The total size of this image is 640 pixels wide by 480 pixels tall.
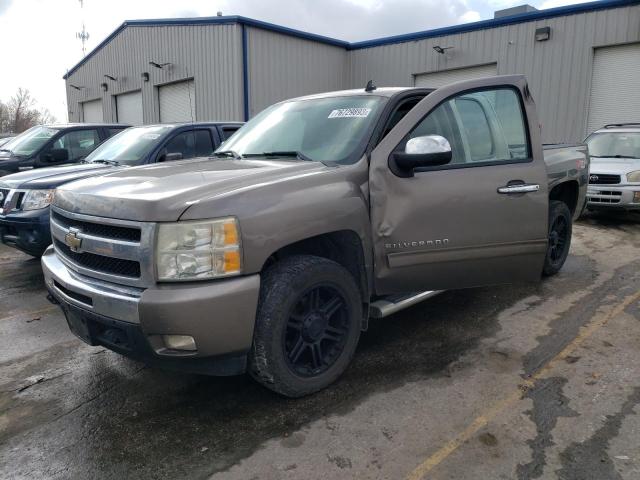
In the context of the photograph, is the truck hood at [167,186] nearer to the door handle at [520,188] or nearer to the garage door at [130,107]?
the door handle at [520,188]

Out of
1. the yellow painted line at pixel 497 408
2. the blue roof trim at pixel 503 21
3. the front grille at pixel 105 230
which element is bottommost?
the yellow painted line at pixel 497 408

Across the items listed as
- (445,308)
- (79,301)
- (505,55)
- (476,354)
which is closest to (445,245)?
(476,354)

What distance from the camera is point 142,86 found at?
20156 millimetres

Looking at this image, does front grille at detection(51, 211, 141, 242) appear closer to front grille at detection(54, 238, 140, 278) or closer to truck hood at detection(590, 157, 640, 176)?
front grille at detection(54, 238, 140, 278)

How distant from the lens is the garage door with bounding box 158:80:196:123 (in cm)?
1811

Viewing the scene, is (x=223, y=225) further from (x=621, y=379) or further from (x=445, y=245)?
(x=621, y=379)

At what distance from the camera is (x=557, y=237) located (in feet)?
18.6

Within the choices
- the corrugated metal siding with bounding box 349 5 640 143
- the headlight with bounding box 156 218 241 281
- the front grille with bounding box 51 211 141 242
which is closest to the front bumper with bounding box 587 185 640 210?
the corrugated metal siding with bounding box 349 5 640 143

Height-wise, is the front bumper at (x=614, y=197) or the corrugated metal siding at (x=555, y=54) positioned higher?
the corrugated metal siding at (x=555, y=54)

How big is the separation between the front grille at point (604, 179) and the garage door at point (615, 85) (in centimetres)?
549

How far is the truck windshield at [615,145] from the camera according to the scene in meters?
9.79

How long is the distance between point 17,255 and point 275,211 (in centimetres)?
606

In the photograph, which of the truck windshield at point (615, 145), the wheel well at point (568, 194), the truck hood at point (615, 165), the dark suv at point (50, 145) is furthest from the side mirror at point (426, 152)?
the truck windshield at point (615, 145)

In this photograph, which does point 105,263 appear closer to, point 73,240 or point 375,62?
point 73,240
